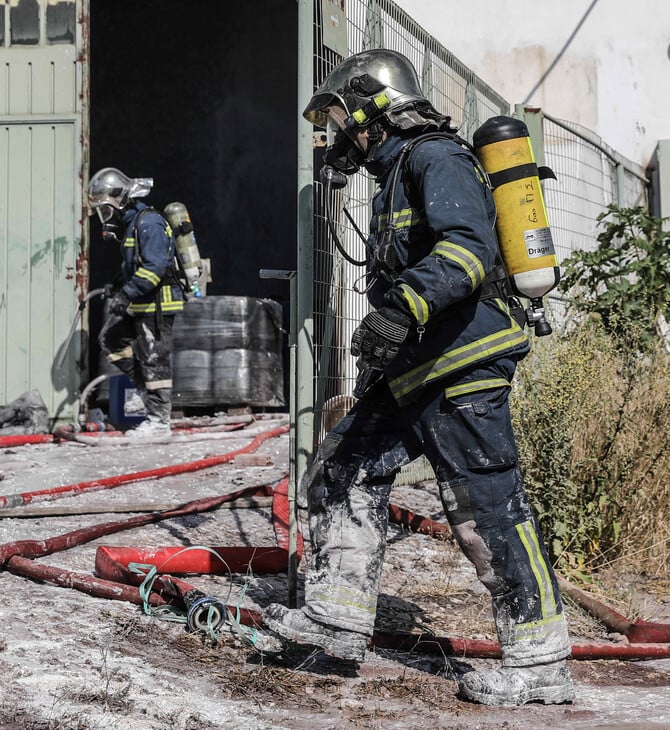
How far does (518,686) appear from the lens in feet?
9.60

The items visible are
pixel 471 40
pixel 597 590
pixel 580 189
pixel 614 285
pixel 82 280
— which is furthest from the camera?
pixel 471 40

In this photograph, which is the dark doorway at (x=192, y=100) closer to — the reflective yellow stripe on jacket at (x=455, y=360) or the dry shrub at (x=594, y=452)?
the dry shrub at (x=594, y=452)

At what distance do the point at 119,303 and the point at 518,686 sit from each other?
5759 millimetres

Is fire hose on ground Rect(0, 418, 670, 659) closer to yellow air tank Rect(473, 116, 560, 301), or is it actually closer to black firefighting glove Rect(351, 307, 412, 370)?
black firefighting glove Rect(351, 307, 412, 370)

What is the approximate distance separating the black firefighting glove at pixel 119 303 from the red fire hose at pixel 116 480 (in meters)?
1.68

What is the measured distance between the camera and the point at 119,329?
8398 millimetres

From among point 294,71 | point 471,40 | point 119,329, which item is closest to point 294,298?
point 119,329

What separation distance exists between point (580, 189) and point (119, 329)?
3.81 metres

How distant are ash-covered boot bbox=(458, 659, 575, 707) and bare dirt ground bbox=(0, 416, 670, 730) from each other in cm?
3

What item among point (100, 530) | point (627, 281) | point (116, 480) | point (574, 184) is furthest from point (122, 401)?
point (100, 530)

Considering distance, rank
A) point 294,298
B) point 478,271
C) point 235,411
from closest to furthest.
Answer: point 478,271 → point 294,298 → point 235,411

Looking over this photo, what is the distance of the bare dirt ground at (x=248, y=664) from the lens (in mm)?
2699

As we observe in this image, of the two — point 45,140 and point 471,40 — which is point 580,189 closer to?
point 471,40

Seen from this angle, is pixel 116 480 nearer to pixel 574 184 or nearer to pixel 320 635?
pixel 320 635
